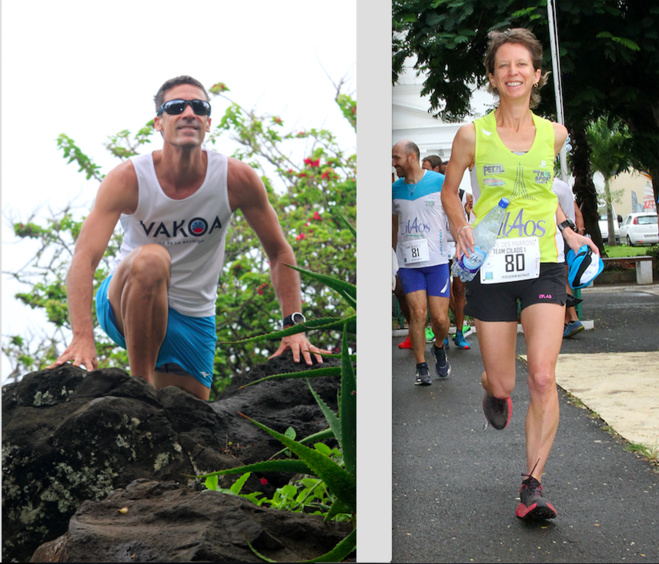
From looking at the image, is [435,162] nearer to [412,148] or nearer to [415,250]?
[412,148]

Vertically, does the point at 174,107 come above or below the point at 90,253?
above

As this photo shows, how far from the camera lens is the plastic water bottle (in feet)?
8.73

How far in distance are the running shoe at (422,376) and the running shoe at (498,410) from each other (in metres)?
0.27

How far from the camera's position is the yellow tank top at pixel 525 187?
2.65 metres

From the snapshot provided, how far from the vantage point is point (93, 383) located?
2484 millimetres

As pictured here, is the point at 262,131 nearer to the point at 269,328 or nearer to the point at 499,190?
the point at 269,328

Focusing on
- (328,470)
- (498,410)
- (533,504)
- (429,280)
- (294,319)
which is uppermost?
(429,280)

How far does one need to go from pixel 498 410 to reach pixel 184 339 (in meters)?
1.27

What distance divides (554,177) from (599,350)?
77 centimetres

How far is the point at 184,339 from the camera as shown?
8.68 feet

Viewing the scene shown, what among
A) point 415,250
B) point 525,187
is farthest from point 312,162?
point 525,187

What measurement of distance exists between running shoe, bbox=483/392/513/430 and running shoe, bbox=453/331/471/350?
23 cm

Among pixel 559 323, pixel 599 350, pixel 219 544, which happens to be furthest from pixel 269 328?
pixel 599 350

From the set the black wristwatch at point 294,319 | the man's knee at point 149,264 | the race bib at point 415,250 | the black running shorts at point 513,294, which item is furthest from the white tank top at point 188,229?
the black running shorts at point 513,294
